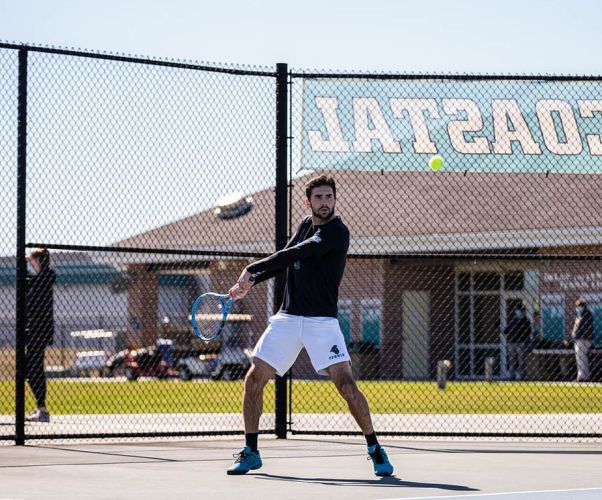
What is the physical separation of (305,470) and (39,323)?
520cm

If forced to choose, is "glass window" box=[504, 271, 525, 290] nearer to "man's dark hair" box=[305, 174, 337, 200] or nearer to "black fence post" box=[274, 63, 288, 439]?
"black fence post" box=[274, 63, 288, 439]

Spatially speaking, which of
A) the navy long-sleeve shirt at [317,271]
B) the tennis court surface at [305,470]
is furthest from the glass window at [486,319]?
the navy long-sleeve shirt at [317,271]

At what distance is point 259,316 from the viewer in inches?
1220

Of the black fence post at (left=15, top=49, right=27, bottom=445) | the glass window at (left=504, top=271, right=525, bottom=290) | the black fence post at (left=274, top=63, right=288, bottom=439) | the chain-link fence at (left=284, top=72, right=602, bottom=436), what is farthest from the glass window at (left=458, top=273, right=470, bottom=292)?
the black fence post at (left=15, top=49, right=27, bottom=445)

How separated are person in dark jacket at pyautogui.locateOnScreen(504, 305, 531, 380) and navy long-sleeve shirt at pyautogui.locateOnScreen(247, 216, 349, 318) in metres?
19.0

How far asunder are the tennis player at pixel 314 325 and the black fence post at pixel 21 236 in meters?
2.78

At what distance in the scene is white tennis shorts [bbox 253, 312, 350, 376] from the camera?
885cm

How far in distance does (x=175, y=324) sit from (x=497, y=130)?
22.0 meters

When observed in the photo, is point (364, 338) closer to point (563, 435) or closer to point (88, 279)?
point (88, 279)

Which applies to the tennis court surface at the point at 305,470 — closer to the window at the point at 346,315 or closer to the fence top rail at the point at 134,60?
the fence top rail at the point at 134,60

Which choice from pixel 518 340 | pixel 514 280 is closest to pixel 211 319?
pixel 518 340

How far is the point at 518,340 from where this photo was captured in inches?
1113

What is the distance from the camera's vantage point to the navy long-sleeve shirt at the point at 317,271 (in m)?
8.82

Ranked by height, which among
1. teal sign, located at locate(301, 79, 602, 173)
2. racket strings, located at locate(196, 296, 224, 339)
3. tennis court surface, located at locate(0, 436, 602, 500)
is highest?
teal sign, located at locate(301, 79, 602, 173)
